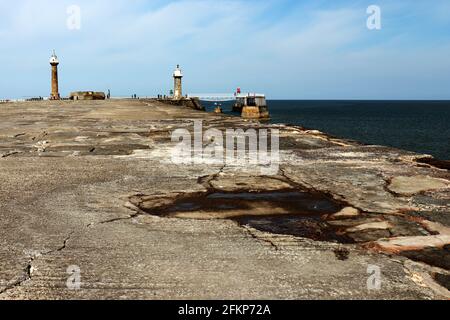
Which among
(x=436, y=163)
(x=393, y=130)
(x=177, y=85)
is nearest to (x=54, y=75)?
(x=177, y=85)

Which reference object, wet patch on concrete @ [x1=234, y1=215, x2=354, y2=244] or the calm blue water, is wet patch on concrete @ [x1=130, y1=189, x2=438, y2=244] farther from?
the calm blue water

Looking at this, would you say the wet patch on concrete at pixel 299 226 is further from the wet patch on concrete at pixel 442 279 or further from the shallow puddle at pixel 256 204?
the wet patch on concrete at pixel 442 279

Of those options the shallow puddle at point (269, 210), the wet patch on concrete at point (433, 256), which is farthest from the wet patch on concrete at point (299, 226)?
the wet patch on concrete at point (433, 256)

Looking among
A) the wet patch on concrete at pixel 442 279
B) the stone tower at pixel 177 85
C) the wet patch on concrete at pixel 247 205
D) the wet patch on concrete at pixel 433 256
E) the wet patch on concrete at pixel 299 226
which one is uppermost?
the stone tower at pixel 177 85

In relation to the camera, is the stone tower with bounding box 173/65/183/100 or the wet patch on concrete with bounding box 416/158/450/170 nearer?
the wet patch on concrete with bounding box 416/158/450/170

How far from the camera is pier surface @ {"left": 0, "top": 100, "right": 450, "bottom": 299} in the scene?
2646mm

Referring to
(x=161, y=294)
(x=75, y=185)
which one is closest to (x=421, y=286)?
(x=161, y=294)

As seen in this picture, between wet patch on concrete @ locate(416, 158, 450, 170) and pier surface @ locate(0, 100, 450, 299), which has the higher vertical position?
wet patch on concrete @ locate(416, 158, 450, 170)

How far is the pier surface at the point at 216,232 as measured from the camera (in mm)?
2646

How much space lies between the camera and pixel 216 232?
360 centimetres

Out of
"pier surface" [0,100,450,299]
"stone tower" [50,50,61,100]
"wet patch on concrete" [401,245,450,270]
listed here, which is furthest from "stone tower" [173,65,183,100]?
"wet patch on concrete" [401,245,450,270]

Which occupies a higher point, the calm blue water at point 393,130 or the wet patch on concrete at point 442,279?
the wet patch on concrete at point 442,279

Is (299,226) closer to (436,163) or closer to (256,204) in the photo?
(256,204)
